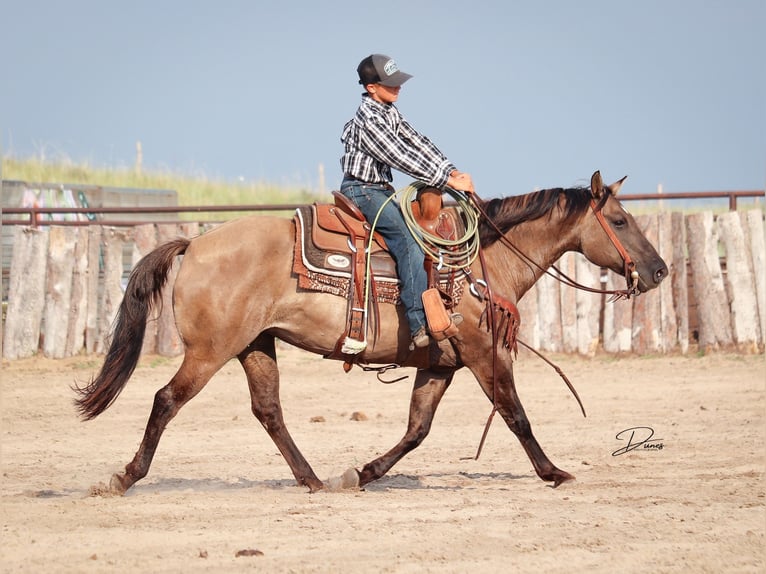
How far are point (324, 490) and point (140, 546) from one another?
1.89 m

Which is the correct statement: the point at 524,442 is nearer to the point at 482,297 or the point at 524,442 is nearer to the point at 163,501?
the point at 482,297

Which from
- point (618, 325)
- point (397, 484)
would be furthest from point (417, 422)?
point (618, 325)

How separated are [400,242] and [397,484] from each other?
1.69 meters

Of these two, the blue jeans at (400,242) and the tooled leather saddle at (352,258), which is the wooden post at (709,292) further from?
the blue jeans at (400,242)

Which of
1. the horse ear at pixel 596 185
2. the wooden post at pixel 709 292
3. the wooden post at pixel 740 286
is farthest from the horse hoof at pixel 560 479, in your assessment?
the wooden post at pixel 740 286

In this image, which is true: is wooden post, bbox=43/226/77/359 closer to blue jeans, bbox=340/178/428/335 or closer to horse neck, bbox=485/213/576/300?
blue jeans, bbox=340/178/428/335

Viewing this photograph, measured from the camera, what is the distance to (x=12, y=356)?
13430 mm

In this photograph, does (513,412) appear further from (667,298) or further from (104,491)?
(667,298)

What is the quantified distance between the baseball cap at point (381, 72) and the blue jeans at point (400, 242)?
2.15 feet

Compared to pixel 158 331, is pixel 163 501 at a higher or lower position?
lower

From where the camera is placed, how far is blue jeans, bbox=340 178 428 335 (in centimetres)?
634

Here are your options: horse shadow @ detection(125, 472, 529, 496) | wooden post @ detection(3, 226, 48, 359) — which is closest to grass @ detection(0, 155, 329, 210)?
wooden post @ detection(3, 226, 48, 359)

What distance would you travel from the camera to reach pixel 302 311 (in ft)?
21.2

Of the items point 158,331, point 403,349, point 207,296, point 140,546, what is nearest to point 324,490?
point 403,349
